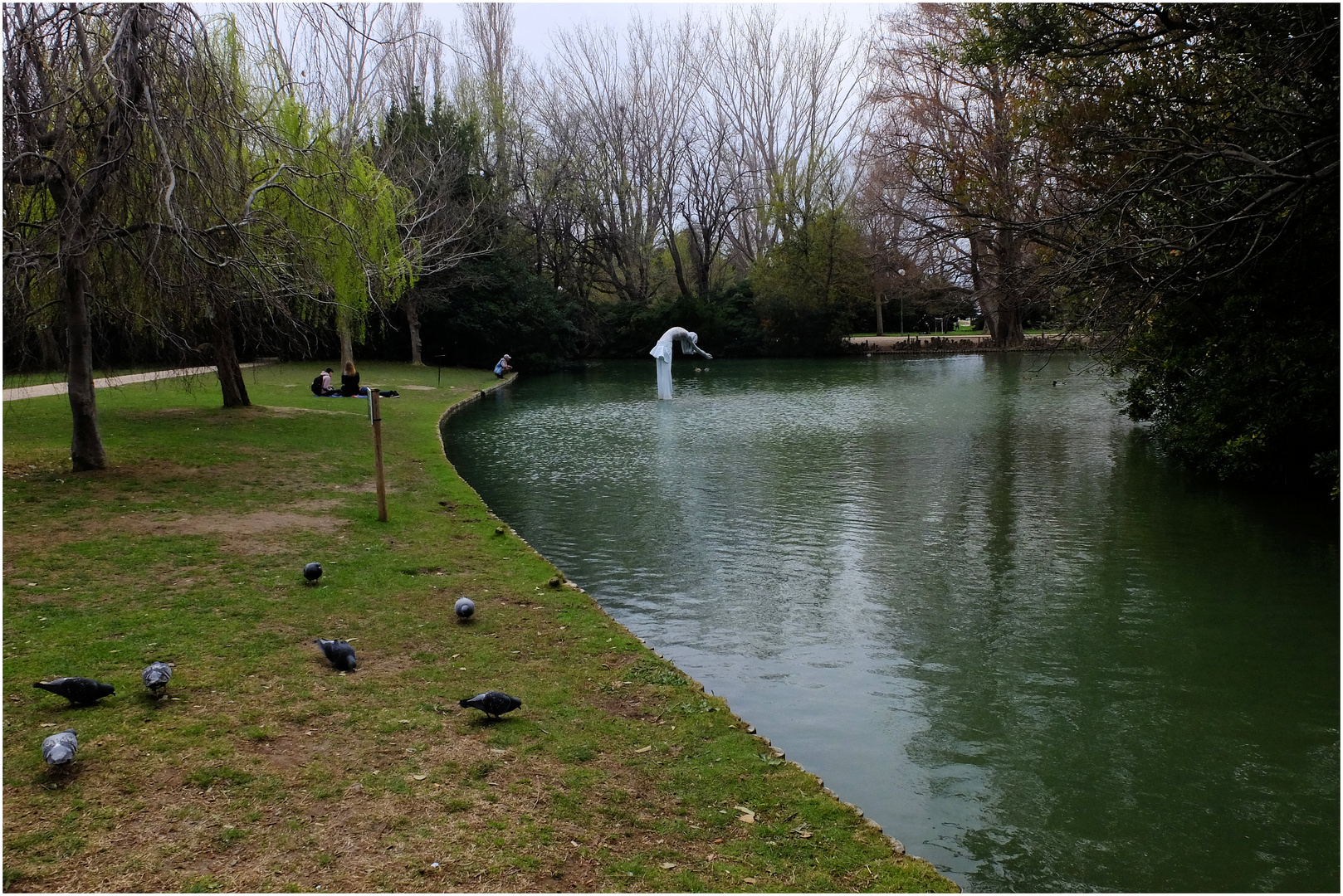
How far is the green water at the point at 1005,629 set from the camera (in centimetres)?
530

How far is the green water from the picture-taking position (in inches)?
209

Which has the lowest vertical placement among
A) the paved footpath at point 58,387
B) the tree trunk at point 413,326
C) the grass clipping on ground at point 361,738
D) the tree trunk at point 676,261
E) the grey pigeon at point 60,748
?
the grass clipping on ground at point 361,738

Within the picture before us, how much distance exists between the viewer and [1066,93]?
13641mm

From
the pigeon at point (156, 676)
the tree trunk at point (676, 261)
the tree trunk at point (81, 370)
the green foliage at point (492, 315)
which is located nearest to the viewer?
the pigeon at point (156, 676)

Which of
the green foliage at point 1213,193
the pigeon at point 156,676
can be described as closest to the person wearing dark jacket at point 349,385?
the green foliage at point 1213,193

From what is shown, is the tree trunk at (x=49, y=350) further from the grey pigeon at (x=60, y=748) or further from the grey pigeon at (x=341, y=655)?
the grey pigeon at (x=60, y=748)

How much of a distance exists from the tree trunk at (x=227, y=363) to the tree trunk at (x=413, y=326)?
735 inches

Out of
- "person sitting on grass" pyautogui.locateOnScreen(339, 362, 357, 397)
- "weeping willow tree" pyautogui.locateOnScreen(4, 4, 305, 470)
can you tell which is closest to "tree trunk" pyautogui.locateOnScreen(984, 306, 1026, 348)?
"person sitting on grass" pyautogui.locateOnScreen(339, 362, 357, 397)

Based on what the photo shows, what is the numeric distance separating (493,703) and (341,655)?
56.0 inches

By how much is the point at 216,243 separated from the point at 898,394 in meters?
21.6

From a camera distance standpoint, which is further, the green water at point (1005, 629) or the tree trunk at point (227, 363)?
the tree trunk at point (227, 363)

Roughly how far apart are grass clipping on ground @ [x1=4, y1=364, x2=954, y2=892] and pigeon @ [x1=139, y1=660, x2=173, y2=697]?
0.10 meters

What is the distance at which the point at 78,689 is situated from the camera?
5371mm

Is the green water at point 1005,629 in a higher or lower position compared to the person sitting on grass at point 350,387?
lower
